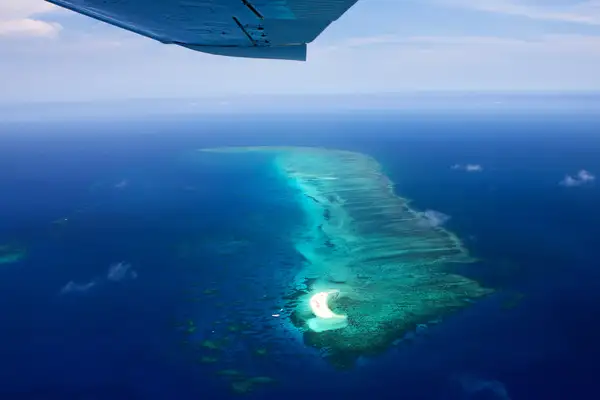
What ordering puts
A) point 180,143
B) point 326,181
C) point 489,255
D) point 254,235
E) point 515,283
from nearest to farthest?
point 515,283
point 489,255
point 254,235
point 326,181
point 180,143

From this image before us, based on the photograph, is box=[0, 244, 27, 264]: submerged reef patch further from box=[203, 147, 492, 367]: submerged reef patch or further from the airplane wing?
the airplane wing

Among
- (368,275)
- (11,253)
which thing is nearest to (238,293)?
(368,275)

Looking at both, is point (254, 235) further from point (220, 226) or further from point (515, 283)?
point (515, 283)

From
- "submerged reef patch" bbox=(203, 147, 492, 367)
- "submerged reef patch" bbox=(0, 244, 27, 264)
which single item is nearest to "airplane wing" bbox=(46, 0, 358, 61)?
"submerged reef patch" bbox=(203, 147, 492, 367)

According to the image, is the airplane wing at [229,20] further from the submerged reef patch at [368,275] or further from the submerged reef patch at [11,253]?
the submerged reef patch at [11,253]

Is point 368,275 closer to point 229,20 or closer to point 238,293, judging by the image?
point 238,293

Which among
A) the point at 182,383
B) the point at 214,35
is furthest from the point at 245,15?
the point at 182,383

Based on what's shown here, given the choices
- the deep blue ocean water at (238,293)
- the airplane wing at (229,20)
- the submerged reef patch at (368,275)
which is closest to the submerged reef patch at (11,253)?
the deep blue ocean water at (238,293)
